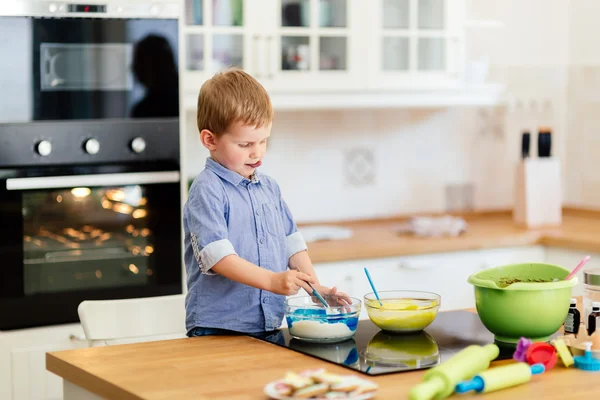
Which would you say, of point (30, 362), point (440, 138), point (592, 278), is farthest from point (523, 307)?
point (440, 138)

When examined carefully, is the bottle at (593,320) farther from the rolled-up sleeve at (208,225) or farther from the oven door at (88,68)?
the oven door at (88,68)

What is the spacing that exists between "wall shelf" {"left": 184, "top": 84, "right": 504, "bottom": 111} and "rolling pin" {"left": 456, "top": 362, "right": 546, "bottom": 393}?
6.64ft

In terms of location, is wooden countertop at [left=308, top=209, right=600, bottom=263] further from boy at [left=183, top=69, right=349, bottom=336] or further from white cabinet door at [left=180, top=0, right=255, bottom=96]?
boy at [left=183, top=69, right=349, bottom=336]

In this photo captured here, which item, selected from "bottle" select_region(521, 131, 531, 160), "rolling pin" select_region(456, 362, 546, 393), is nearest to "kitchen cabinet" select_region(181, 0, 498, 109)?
"bottle" select_region(521, 131, 531, 160)

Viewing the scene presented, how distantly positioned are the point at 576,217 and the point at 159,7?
88.0 inches

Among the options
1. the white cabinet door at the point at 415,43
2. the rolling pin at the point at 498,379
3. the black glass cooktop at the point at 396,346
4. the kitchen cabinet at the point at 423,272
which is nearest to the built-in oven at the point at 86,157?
the kitchen cabinet at the point at 423,272

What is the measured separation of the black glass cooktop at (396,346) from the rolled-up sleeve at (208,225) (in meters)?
0.21

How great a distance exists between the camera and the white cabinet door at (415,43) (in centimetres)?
367

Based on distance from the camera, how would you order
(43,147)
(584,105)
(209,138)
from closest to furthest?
(209,138) → (43,147) → (584,105)

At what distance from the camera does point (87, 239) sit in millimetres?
3084

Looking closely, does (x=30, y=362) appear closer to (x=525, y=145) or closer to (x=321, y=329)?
(x=321, y=329)

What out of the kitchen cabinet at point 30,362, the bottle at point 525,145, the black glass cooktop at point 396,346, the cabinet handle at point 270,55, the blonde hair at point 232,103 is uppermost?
the cabinet handle at point 270,55

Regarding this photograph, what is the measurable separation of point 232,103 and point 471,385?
2.76ft

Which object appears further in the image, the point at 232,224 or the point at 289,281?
the point at 232,224
